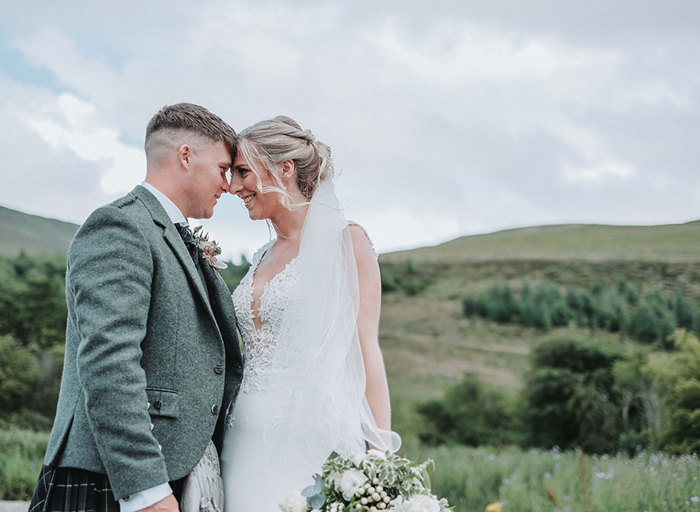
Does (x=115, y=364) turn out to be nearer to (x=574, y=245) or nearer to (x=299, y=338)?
(x=299, y=338)

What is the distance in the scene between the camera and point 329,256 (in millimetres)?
3256

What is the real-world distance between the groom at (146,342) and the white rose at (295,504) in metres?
0.40

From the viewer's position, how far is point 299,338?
3156mm

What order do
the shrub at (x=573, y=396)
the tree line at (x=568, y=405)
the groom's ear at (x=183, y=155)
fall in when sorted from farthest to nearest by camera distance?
1. the shrub at (x=573, y=396)
2. the tree line at (x=568, y=405)
3. the groom's ear at (x=183, y=155)

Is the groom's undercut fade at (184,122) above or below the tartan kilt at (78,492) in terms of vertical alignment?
above

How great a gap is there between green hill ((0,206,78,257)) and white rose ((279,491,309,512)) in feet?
39.6

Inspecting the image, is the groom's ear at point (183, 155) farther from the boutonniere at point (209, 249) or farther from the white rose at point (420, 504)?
the white rose at point (420, 504)

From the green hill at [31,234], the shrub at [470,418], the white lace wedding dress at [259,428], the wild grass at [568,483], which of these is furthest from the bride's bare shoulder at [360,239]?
the green hill at [31,234]

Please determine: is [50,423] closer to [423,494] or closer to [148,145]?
[148,145]

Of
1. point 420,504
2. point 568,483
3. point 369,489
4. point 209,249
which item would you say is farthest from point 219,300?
point 568,483

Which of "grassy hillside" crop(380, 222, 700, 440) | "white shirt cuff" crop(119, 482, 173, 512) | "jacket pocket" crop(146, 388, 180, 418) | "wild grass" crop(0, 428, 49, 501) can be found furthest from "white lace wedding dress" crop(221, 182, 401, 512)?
"grassy hillside" crop(380, 222, 700, 440)

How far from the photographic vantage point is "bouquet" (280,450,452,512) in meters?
2.27

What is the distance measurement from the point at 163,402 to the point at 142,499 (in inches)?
13.9

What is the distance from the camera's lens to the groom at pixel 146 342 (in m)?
2.17
